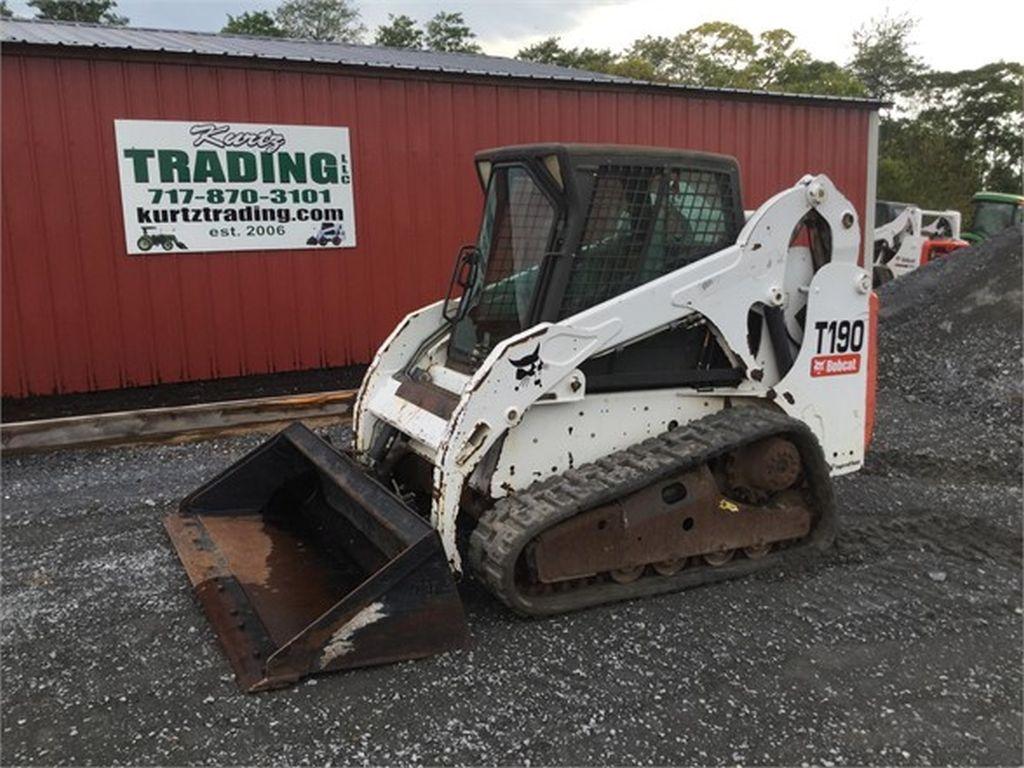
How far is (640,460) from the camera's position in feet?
12.6

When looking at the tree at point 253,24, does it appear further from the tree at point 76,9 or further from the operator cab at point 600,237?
the operator cab at point 600,237

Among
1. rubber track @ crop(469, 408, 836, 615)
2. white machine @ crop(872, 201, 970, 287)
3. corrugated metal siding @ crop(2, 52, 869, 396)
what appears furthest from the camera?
white machine @ crop(872, 201, 970, 287)

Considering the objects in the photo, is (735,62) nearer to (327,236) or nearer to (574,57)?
(574,57)

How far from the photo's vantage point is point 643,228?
4086mm

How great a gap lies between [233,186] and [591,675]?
6386 millimetres

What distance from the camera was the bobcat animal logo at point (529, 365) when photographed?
11.9 feet

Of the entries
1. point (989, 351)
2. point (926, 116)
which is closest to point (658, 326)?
point (989, 351)

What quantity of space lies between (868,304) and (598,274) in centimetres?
151

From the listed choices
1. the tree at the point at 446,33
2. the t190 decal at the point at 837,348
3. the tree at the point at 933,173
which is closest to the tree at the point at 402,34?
the tree at the point at 446,33

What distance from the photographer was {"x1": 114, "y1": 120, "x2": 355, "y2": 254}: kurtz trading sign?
7891mm

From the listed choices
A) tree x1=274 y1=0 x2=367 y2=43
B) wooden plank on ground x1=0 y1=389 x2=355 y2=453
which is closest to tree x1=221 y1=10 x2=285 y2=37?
tree x1=274 y1=0 x2=367 y2=43

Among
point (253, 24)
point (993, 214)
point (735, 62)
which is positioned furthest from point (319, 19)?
point (993, 214)

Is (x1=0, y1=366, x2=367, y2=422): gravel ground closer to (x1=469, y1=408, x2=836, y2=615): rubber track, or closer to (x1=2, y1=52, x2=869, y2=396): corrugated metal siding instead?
(x1=2, y1=52, x2=869, y2=396): corrugated metal siding

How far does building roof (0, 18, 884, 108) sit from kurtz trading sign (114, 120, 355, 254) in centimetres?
70
